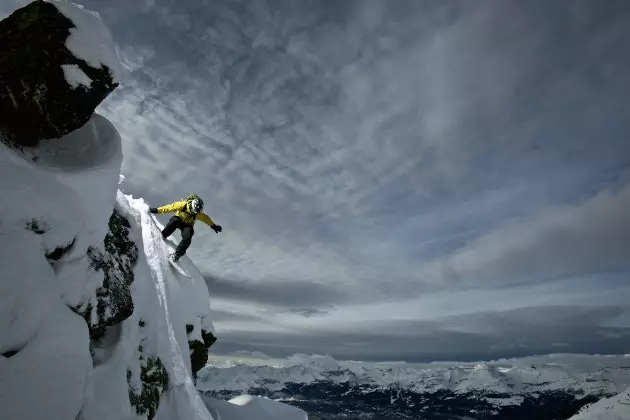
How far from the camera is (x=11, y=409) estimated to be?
563cm

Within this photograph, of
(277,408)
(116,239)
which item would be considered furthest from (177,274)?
(277,408)

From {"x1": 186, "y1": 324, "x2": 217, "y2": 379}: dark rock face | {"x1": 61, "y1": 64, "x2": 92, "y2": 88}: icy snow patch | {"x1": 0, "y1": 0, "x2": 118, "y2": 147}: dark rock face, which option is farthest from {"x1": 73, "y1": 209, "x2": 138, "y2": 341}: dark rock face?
{"x1": 186, "y1": 324, "x2": 217, "y2": 379}: dark rock face

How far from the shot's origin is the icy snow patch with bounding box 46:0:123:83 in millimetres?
7341

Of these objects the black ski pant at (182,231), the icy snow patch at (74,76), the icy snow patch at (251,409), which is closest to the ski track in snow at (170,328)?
the black ski pant at (182,231)

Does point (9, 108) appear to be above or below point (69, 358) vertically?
above

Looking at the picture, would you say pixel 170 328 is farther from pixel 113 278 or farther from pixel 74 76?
pixel 74 76

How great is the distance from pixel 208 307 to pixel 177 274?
3.94 m

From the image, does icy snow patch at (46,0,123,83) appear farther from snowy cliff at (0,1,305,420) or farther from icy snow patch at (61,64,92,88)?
icy snow patch at (61,64,92,88)

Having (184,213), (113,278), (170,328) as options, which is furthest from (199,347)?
(113,278)

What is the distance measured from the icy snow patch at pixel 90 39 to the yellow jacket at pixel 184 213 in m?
8.68

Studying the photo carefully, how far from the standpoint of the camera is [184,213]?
53.2 ft

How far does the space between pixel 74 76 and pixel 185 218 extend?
9.47 meters

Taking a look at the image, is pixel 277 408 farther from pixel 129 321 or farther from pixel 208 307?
pixel 129 321

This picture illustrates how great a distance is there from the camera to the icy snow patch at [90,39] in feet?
24.1
